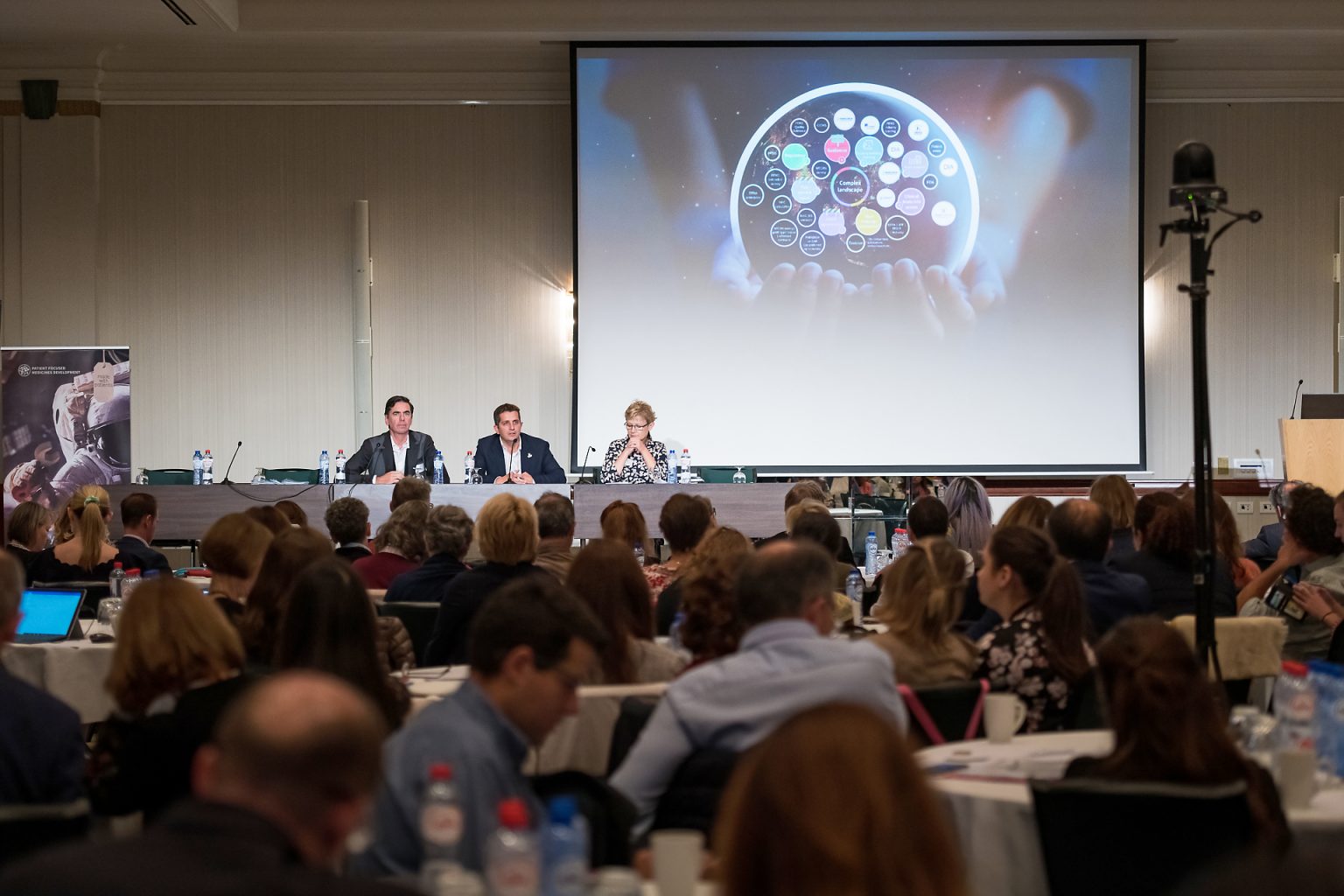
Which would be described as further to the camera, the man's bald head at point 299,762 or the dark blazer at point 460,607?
the dark blazer at point 460,607

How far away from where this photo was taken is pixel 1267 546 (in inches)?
265

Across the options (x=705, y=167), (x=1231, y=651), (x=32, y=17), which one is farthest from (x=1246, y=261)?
(x=32, y=17)

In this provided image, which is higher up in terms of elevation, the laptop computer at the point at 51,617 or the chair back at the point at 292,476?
the chair back at the point at 292,476

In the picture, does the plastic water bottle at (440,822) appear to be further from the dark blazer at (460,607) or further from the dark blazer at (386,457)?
the dark blazer at (386,457)

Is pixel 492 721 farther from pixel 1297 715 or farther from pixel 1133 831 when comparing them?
pixel 1297 715

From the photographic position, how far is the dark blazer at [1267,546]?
21.9ft

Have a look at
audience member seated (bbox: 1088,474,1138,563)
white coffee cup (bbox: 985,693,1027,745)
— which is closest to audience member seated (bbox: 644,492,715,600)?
audience member seated (bbox: 1088,474,1138,563)

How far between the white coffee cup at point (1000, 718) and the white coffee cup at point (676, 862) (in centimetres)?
137

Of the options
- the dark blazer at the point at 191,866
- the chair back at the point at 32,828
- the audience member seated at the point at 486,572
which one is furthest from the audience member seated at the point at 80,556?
the dark blazer at the point at 191,866

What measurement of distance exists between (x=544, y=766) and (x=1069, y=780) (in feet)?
6.32

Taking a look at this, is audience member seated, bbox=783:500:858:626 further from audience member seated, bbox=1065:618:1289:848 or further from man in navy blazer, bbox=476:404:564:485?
man in navy blazer, bbox=476:404:564:485

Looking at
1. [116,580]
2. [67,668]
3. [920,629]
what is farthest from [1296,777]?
[116,580]

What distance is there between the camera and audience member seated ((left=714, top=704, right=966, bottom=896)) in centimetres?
131

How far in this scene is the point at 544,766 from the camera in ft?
13.2
